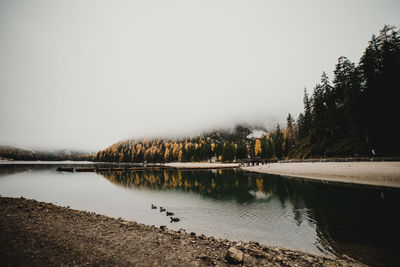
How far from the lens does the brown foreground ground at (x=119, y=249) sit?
25.0ft

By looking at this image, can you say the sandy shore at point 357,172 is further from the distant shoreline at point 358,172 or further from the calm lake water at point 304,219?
the calm lake water at point 304,219

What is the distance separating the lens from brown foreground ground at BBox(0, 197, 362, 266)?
7605 millimetres

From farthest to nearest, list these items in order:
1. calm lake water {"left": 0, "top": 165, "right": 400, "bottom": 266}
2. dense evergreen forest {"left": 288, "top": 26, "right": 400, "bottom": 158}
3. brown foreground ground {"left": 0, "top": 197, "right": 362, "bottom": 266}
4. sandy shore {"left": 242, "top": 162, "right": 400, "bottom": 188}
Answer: dense evergreen forest {"left": 288, "top": 26, "right": 400, "bottom": 158}
sandy shore {"left": 242, "top": 162, "right": 400, "bottom": 188}
calm lake water {"left": 0, "top": 165, "right": 400, "bottom": 266}
brown foreground ground {"left": 0, "top": 197, "right": 362, "bottom": 266}

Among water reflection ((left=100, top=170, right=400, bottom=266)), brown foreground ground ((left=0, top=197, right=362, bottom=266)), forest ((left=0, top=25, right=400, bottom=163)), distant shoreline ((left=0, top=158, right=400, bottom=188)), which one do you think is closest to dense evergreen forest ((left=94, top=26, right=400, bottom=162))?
forest ((left=0, top=25, right=400, bottom=163))

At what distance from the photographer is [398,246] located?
1061 centimetres

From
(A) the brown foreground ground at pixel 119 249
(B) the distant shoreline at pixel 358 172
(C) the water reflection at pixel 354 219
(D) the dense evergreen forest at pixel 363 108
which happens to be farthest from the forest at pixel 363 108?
(A) the brown foreground ground at pixel 119 249

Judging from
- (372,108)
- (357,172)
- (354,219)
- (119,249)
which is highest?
(372,108)

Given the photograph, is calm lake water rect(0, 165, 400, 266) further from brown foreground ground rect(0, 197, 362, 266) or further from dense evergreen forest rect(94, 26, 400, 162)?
dense evergreen forest rect(94, 26, 400, 162)

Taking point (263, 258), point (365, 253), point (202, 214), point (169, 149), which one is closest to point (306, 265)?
point (263, 258)

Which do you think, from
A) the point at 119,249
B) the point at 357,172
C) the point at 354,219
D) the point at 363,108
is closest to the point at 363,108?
the point at 363,108

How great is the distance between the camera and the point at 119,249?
29.1ft

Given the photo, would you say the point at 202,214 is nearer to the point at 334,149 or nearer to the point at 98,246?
the point at 98,246

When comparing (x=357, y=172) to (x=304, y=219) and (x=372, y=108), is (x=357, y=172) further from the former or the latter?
(x=304, y=219)

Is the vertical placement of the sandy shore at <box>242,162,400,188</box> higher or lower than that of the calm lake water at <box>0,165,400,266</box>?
higher
